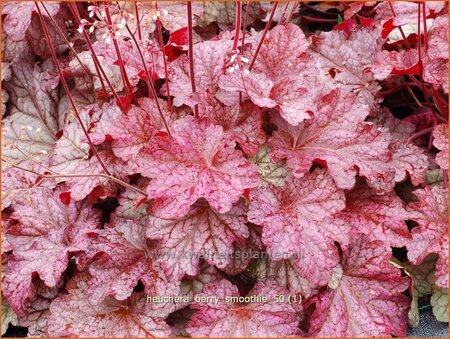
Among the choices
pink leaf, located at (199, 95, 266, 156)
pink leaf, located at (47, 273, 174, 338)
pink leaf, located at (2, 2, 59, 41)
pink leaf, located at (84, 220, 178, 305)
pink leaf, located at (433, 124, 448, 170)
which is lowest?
pink leaf, located at (47, 273, 174, 338)

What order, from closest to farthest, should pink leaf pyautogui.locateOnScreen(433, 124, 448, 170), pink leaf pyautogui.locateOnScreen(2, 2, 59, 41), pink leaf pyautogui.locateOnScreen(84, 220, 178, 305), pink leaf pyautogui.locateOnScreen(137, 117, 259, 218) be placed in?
1. pink leaf pyautogui.locateOnScreen(137, 117, 259, 218)
2. pink leaf pyautogui.locateOnScreen(84, 220, 178, 305)
3. pink leaf pyautogui.locateOnScreen(433, 124, 448, 170)
4. pink leaf pyautogui.locateOnScreen(2, 2, 59, 41)

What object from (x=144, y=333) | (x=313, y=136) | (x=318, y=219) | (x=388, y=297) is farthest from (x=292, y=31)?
(x=144, y=333)

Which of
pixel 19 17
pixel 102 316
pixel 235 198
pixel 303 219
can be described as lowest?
pixel 102 316

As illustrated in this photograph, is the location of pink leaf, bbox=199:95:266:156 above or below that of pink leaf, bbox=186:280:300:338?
above

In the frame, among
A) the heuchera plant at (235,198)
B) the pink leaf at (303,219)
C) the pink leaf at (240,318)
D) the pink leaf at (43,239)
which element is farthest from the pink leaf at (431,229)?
Result: the pink leaf at (43,239)

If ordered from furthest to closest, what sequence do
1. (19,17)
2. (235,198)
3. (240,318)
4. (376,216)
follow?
→ (19,17), (376,216), (240,318), (235,198)

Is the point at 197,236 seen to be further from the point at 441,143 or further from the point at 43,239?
the point at 441,143

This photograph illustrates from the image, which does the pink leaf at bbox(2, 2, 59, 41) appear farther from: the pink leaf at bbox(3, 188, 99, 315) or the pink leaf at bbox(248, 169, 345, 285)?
the pink leaf at bbox(248, 169, 345, 285)

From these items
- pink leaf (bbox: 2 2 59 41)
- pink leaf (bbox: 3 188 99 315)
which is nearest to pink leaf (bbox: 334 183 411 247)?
pink leaf (bbox: 3 188 99 315)

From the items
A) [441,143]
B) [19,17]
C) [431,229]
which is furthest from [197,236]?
[19,17]

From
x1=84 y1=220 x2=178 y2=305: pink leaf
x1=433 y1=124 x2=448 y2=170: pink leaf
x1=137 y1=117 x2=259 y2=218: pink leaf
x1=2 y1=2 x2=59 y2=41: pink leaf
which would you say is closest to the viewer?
x1=137 y1=117 x2=259 y2=218: pink leaf
